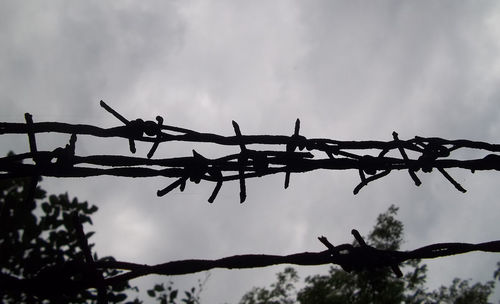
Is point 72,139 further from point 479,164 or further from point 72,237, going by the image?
point 72,237

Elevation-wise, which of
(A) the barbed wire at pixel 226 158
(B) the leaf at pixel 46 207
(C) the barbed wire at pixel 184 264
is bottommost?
(C) the barbed wire at pixel 184 264

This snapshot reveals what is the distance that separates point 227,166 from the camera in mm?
1864

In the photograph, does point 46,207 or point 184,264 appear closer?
point 184,264

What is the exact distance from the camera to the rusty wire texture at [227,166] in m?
1.38

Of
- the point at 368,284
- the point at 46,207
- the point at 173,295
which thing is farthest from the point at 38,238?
the point at 368,284

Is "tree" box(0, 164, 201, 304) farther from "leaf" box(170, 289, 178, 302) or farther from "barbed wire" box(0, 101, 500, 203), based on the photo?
"barbed wire" box(0, 101, 500, 203)

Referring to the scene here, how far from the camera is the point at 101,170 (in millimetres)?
1629

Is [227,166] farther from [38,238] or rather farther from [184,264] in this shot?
[38,238]

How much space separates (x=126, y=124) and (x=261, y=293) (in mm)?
16586

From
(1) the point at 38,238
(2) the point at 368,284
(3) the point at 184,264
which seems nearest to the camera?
(3) the point at 184,264

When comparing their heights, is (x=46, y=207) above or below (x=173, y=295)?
above

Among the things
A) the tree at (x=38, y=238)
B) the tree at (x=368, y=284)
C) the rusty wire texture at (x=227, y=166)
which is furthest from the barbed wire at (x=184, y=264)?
the tree at (x=368, y=284)

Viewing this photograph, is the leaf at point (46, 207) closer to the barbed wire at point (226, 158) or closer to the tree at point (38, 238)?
the tree at point (38, 238)

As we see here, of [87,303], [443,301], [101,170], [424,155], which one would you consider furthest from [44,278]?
[443,301]
